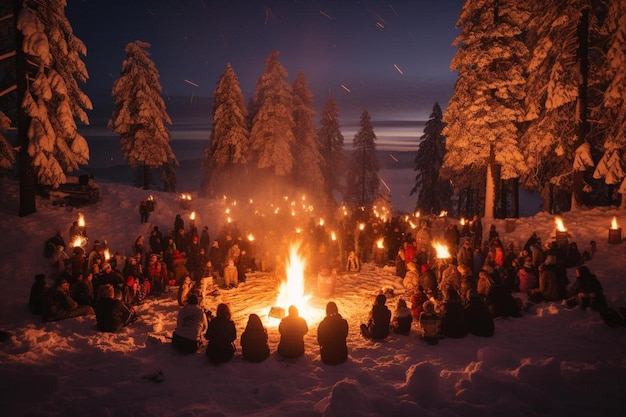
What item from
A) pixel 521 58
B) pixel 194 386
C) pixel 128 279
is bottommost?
pixel 194 386

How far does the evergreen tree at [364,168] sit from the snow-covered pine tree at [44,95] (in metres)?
36.4

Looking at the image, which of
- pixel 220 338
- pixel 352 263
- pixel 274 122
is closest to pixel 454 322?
pixel 220 338

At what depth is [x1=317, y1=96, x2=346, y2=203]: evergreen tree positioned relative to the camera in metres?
50.2

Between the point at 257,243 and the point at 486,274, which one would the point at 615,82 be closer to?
the point at 486,274

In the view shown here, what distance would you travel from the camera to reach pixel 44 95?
17234 millimetres

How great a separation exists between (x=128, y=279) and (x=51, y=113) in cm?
1041

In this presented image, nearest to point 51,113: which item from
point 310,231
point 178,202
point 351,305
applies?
point 178,202

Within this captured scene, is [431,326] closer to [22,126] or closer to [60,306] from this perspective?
[60,306]

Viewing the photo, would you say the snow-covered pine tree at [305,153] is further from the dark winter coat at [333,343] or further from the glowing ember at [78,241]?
the dark winter coat at [333,343]

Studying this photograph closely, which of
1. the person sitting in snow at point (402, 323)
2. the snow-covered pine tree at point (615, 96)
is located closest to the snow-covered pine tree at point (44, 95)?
the person sitting in snow at point (402, 323)

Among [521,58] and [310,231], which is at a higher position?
[521,58]

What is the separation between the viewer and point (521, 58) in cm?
2184

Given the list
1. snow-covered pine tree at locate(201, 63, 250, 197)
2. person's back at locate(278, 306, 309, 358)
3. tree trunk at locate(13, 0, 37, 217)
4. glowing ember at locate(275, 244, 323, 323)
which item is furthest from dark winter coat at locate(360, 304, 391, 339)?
snow-covered pine tree at locate(201, 63, 250, 197)

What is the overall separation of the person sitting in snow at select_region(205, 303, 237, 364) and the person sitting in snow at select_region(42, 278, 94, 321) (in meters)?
4.40
